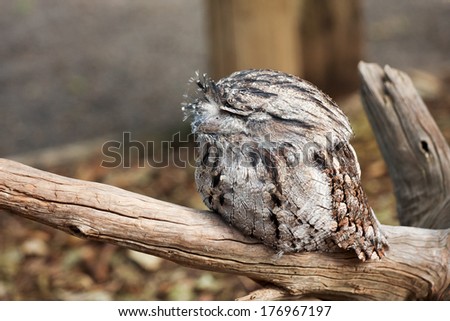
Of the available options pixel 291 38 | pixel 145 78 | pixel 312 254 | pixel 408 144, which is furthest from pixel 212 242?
pixel 145 78

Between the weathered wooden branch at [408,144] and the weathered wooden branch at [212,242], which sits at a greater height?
the weathered wooden branch at [408,144]

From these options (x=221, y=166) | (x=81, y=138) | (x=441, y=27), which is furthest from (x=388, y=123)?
(x=441, y=27)

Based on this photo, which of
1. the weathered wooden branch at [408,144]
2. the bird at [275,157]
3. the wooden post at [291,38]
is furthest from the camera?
the wooden post at [291,38]

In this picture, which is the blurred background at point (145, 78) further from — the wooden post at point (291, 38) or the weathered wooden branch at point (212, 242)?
the weathered wooden branch at point (212, 242)

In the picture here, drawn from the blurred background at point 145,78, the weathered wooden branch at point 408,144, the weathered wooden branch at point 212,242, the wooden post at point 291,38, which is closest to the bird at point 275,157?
the weathered wooden branch at point 212,242
